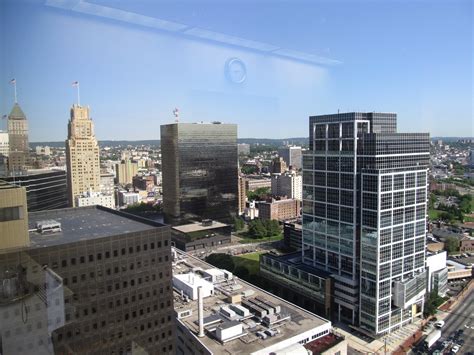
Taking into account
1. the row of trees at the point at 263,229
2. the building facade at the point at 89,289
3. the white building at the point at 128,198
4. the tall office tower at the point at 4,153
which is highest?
the tall office tower at the point at 4,153

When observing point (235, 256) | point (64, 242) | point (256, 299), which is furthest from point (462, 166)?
point (64, 242)

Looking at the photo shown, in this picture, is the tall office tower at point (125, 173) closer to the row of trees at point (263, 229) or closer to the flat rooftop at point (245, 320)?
the row of trees at point (263, 229)

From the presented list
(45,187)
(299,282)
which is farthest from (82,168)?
(299,282)

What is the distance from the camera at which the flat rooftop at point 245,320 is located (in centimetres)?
527

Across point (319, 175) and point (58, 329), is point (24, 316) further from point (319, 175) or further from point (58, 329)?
point (319, 175)

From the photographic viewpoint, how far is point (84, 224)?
4.37m

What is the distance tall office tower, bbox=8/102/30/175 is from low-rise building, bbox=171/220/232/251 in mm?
9582

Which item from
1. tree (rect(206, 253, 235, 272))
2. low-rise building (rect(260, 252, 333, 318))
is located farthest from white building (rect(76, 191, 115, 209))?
low-rise building (rect(260, 252, 333, 318))

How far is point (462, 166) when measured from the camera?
20.5m

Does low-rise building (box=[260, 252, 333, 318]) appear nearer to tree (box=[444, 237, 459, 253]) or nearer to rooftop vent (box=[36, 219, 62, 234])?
rooftop vent (box=[36, 219, 62, 234])

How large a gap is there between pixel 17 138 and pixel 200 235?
1074 centimetres

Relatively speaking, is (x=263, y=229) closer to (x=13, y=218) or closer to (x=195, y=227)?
(x=195, y=227)

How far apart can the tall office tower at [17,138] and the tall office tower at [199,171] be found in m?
10.1

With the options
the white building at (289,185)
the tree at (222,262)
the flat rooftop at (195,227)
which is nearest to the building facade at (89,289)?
the tree at (222,262)
